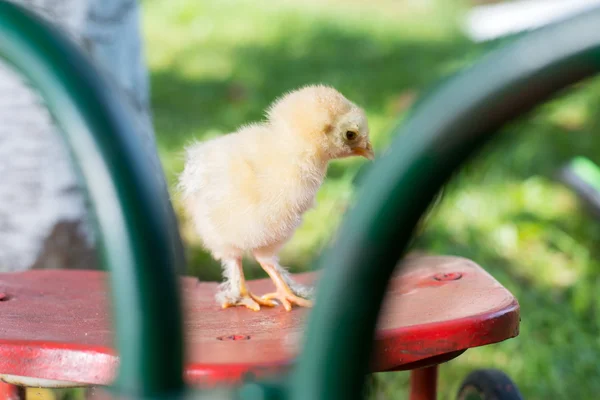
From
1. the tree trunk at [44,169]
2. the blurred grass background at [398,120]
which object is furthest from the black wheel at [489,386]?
the tree trunk at [44,169]

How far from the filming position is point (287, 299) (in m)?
1.27

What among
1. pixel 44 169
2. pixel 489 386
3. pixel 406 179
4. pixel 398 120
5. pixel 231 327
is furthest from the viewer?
pixel 44 169

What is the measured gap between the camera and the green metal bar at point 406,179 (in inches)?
17.6

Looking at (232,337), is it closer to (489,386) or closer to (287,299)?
(287,299)

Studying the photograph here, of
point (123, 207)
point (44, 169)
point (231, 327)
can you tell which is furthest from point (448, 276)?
point (44, 169)

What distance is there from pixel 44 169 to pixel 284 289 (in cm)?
93

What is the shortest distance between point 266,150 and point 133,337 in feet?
2.22

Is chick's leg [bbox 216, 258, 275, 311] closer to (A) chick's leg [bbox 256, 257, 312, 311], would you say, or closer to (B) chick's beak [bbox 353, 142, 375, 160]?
(A) chick's leg [bbox 256, 257, 312, 311]

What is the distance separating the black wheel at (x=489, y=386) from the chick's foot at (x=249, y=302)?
1.37ft

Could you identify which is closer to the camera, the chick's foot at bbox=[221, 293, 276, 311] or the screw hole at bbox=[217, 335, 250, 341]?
the screw hole at bbox=[217, 335, 250, 341]

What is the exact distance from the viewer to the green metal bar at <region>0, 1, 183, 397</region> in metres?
0.56

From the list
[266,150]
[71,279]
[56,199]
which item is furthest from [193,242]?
[266,150]

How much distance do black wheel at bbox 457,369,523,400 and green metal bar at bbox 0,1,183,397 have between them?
0.95 metres

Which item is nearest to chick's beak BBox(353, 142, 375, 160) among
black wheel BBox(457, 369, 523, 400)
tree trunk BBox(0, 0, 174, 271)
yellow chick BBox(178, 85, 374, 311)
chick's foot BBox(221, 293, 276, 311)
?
yellow chick BBox(178, 85, 374, 311)
